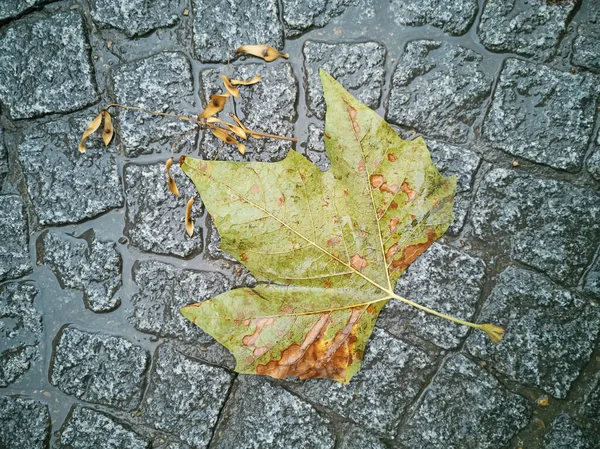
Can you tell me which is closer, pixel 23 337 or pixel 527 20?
pixel 527 20

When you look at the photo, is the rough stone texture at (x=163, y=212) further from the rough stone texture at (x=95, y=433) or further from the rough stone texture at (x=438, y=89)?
the rough stone texture at (x=438, y=89)

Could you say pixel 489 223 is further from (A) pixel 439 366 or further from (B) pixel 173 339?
(B) pixel 173 339

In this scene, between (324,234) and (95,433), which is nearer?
(324,234)

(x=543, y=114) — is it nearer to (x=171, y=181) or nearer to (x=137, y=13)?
(x=171, y=181)

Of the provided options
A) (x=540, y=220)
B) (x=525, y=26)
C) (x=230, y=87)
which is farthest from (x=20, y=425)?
(x=525, y=26)

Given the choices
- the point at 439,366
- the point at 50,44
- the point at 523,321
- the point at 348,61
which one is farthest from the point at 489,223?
the point at 50,44

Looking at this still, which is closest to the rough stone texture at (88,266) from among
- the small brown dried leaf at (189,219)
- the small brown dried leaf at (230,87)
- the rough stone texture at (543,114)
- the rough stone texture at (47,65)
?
the small brown dried leaf at (189,219)

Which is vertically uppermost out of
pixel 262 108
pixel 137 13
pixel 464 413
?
pixel 137 13
